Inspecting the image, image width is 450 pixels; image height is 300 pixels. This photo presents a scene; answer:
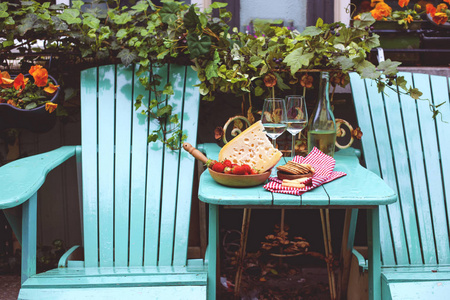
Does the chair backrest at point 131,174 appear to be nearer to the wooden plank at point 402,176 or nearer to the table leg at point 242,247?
the table leg at point 242,247

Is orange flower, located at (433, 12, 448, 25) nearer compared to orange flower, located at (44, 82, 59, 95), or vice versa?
orange flower, located at (44, 82, 59, 95)

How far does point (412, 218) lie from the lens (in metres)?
1.98

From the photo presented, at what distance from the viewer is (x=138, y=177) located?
2.05 m

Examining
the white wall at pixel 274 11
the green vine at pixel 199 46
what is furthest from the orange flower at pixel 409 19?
the green vine at pixel 199 46

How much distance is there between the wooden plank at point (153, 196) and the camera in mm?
1981

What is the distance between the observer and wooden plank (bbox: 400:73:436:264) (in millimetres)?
1963

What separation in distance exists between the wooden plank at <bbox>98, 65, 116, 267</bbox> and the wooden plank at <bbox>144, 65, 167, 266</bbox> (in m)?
0.15

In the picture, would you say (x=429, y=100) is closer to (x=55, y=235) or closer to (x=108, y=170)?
(x=108, y=170)

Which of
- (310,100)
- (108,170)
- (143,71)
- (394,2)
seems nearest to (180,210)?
(108,170)

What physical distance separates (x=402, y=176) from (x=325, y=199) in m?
0.76

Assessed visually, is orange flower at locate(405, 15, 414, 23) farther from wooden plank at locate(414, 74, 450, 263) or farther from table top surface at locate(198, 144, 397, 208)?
table top surface at locate(198, 144, 397, 208)

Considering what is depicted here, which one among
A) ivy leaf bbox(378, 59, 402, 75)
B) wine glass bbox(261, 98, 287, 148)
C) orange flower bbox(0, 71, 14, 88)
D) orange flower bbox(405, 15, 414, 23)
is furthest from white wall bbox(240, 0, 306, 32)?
orange flower bbox(0, 71, 14, 88)

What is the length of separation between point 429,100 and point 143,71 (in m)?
1.25

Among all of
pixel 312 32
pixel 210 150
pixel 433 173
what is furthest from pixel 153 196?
pixel 433 173
